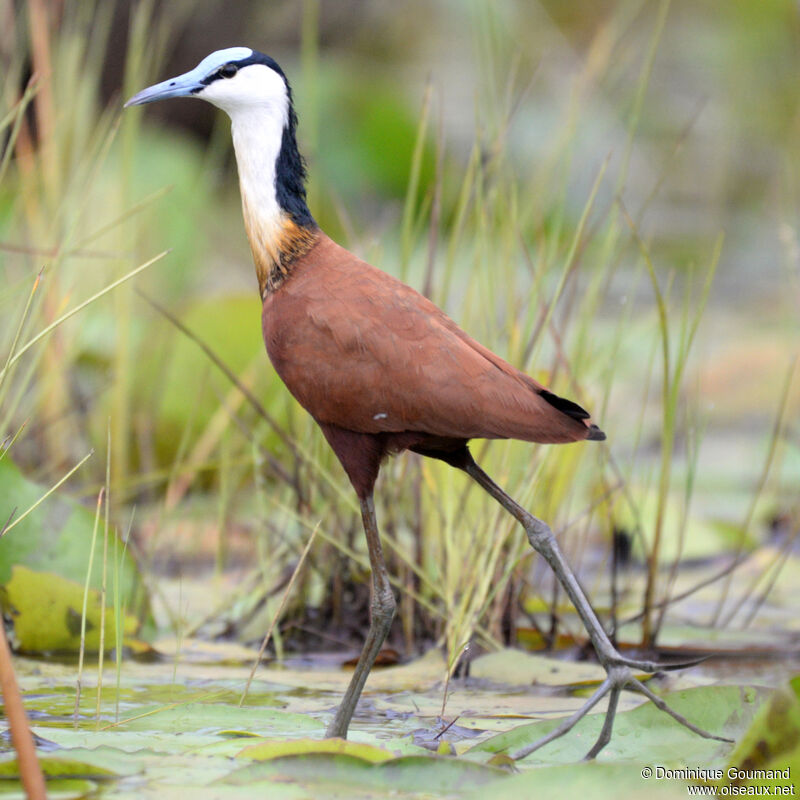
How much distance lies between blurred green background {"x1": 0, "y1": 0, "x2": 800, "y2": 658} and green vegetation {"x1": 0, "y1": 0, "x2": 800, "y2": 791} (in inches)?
0.6

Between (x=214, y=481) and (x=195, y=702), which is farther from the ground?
(x=214, y=481)

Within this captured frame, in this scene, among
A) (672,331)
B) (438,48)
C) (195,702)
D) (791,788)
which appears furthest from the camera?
(438,48)

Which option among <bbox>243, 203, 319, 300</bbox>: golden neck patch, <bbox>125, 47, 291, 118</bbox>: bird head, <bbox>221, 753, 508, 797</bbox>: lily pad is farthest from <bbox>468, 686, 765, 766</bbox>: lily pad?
<bbox>125, 47, 291, 118</bbox>: bird head

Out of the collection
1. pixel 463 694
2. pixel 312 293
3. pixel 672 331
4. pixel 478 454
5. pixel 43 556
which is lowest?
pixel 463 694

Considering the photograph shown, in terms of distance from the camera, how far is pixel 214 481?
400cm

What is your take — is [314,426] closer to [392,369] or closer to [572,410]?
[392,369]

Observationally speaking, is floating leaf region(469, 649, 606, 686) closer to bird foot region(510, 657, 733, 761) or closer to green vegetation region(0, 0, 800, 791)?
green vegetation region(0, 0, 800, 791)

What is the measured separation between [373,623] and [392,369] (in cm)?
50

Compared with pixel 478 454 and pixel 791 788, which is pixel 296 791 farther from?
pixel 478 454

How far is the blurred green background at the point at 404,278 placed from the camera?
2723 mm

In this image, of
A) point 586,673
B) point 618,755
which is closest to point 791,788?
point 618,755

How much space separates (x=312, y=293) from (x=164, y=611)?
4.09 ft

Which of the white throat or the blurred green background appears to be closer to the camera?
the white throat

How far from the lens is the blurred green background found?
2723mm
